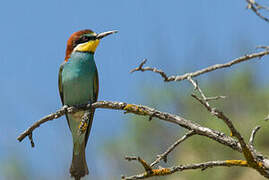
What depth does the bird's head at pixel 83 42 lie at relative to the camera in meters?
3.83

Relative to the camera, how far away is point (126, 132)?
34.8ft

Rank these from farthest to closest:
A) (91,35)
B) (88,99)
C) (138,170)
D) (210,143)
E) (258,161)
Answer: (210,143), (138,170), (91,35), (88,99), (258,161)

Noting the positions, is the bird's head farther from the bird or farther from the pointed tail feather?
the pointed tail feather

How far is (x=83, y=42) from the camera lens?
387 centimetres

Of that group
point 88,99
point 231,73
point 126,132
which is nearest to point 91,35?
point 88,99

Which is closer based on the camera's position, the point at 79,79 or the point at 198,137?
the point at 79,79

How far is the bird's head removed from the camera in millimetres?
3828

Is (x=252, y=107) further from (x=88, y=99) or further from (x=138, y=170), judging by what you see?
(x=88, y=99)

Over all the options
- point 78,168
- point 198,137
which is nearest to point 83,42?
point 78,168

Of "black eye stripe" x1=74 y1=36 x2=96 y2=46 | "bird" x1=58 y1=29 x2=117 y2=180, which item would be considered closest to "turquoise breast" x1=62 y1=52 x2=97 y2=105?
"bird" x1=58 y1=29 x2=117 y2=180

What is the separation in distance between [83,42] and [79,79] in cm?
35

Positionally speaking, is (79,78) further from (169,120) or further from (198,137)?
(198,137)

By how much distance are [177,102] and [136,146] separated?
1149 mm

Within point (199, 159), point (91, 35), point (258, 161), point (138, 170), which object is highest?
point (91, 35)
